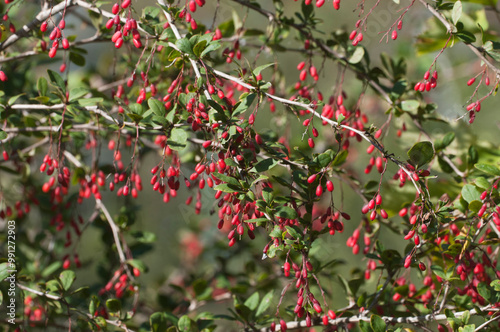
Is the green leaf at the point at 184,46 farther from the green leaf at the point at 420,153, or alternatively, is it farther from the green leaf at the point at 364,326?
the green leaf at the point at 364,326

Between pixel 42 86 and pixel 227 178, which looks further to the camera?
pixel 42 86

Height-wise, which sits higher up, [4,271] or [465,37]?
[465,37]

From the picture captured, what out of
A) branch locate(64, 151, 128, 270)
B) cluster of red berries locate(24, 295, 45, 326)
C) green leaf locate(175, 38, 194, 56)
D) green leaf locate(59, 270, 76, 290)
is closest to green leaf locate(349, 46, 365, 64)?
green leaf locate(175, 38, 194, 56)

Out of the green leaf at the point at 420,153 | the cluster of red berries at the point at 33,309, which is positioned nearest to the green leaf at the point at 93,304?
the cluster of red berries at the point at 33,309

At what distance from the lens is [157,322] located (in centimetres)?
151

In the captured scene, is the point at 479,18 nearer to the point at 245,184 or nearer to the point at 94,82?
the point at 245,184

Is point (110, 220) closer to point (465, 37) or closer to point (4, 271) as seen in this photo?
point (4, 271)

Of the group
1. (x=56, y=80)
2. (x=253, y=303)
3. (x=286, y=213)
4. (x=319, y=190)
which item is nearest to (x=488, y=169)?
(x=319, y=190)

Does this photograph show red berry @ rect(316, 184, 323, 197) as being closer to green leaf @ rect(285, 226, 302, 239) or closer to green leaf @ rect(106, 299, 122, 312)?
green leaf @ rect(285, 226, 302, 239)

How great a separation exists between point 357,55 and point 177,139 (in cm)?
71

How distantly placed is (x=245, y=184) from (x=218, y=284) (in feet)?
3.51

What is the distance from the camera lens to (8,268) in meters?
1.40

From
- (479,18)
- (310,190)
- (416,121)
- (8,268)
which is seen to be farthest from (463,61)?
(8,268)

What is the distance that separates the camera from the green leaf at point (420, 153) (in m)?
1.20
